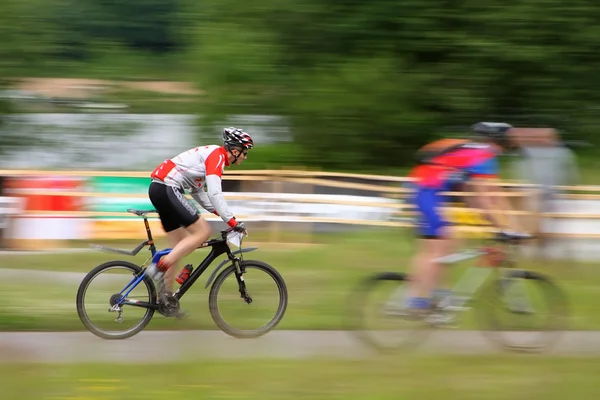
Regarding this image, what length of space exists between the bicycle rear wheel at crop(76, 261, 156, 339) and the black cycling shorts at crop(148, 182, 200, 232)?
48 centimetres

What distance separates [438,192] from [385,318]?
101cm

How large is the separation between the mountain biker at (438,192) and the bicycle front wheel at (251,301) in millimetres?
1097

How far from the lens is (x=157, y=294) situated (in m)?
6.91

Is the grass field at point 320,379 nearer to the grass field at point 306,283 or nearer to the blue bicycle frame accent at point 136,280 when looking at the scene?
the blue bicycle frame accent at point 136,280

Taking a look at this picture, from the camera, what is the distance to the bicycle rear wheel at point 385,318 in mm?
6570

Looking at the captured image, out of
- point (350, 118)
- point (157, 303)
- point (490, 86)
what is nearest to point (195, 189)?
point (157, 303)

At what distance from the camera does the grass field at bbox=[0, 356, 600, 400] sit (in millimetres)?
5414

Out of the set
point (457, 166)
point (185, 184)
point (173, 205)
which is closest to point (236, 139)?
point (185, 184)

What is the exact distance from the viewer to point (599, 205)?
Answer: 1152 cm

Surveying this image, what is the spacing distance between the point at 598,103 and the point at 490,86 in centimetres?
222

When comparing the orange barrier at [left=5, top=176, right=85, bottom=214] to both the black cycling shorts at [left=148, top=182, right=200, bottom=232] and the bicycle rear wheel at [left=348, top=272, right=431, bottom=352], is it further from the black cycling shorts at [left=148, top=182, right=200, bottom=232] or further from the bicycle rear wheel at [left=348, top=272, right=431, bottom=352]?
the bicycle rear wheel at [left=348, top=272, right=431, bottom=352]

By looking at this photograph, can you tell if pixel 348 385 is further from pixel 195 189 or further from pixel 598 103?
pixel 598 103

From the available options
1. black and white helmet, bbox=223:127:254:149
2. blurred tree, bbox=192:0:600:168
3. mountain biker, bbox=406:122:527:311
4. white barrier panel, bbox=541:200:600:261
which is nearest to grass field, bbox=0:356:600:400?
mountain biker, bbox=406:122:527:311

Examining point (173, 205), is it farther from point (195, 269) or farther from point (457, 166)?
point (457, 166)
